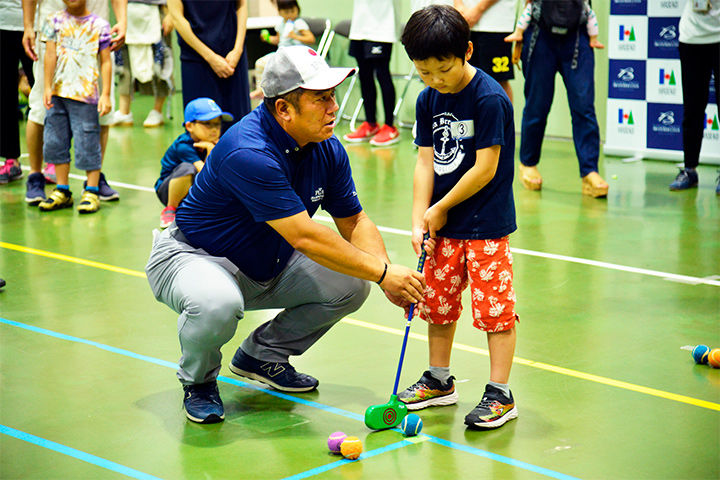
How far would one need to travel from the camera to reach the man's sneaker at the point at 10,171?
734 centimetres

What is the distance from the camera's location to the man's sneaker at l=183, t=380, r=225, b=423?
10.2 ft

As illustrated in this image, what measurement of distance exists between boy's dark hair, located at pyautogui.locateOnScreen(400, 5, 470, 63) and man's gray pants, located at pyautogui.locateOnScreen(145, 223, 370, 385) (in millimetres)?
874

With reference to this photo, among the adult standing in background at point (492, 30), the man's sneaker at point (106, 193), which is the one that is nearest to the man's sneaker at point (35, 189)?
the man's sneaker at point (106, 193)

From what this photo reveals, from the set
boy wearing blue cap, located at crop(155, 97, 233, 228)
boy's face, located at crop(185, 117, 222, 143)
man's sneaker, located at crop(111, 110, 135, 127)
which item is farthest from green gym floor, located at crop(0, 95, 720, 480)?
man's sneaker, located at crop(111, 110, 135, 127)

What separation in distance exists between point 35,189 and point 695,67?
191 inches

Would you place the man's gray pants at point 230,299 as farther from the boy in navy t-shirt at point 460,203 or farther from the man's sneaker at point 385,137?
the man's sneaker at point 385,137

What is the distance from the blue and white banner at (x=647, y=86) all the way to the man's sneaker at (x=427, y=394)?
5206mm

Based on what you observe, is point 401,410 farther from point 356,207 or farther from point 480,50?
point 480,50

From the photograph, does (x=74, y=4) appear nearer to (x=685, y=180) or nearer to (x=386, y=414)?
(x=386, y=414)

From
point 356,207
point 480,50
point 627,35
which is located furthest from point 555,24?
point 356,207

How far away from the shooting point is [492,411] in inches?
120

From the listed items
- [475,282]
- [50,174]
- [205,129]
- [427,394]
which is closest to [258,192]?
[475,282]

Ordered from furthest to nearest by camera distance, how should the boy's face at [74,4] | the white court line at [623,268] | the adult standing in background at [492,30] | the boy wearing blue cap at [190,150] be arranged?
the adult standing in background at [492,30] → the boy's face at [74,4] → the boy wearing blue cap at [190,150] → the white court line at [623,268]

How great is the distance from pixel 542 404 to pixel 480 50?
4.99 metres
